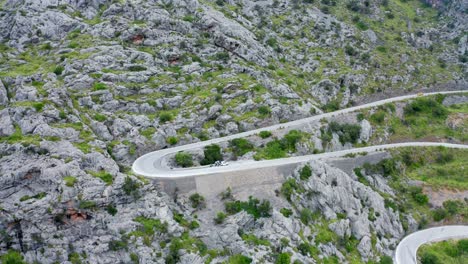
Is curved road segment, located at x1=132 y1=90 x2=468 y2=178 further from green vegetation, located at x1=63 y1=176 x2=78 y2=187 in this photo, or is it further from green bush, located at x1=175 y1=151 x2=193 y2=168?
green vegetation, located at x1=63 y1=176 x2=78 y2=187

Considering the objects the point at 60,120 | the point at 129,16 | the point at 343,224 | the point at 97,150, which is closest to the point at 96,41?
the point at 129,16

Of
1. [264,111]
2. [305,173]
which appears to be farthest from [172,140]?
[305,173]

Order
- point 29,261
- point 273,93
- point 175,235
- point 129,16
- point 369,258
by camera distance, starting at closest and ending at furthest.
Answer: point 29,261 < point 175,235 < point 369,258 < point 273,93 < point 129,16

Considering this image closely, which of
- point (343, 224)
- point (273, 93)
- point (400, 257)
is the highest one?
point (273, 93)

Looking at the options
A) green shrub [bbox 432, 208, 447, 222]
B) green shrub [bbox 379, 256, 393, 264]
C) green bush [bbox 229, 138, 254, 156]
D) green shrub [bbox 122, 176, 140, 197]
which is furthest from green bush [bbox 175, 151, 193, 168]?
green shrub [bbox 432, 208, 447, 222]

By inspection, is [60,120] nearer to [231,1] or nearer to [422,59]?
[231,1]

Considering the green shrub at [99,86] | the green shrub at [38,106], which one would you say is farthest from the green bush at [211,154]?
the green shrub at [38,106]

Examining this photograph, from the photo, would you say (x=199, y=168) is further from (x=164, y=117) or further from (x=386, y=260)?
(x=386, y=260)
